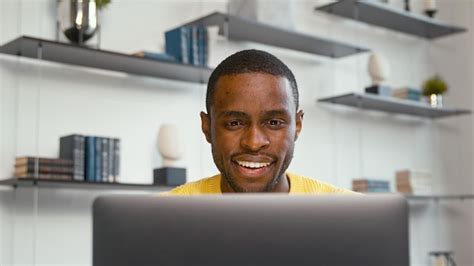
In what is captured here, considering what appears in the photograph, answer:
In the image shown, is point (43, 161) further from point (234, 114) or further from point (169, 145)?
point (234, 114)

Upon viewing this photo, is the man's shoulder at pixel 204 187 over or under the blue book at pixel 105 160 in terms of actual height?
under

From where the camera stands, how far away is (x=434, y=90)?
4402 mm

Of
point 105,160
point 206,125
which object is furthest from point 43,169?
point 206,125

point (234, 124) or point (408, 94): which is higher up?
point (408, 94)

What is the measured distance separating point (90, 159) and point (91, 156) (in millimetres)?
12

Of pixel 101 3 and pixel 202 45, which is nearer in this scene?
pixel 101 3

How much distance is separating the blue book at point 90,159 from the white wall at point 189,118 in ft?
0.78

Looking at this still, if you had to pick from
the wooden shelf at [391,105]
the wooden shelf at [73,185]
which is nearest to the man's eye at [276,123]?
the wooden shelf at [73,185]

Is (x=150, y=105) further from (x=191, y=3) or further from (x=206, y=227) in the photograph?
(x=206, y=227)

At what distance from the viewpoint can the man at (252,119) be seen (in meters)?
1.38

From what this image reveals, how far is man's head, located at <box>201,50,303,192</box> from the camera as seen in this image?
1.38m

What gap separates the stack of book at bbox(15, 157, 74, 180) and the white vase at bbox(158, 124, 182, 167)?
0.49 metres

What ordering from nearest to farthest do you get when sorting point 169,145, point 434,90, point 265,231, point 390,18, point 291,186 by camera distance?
1. point 265,231
2. point 291,186
3. point 169,145
4. point 390,18
5. point 434,90

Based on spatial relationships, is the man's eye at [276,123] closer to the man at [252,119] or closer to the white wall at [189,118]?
the man at [252,119]
